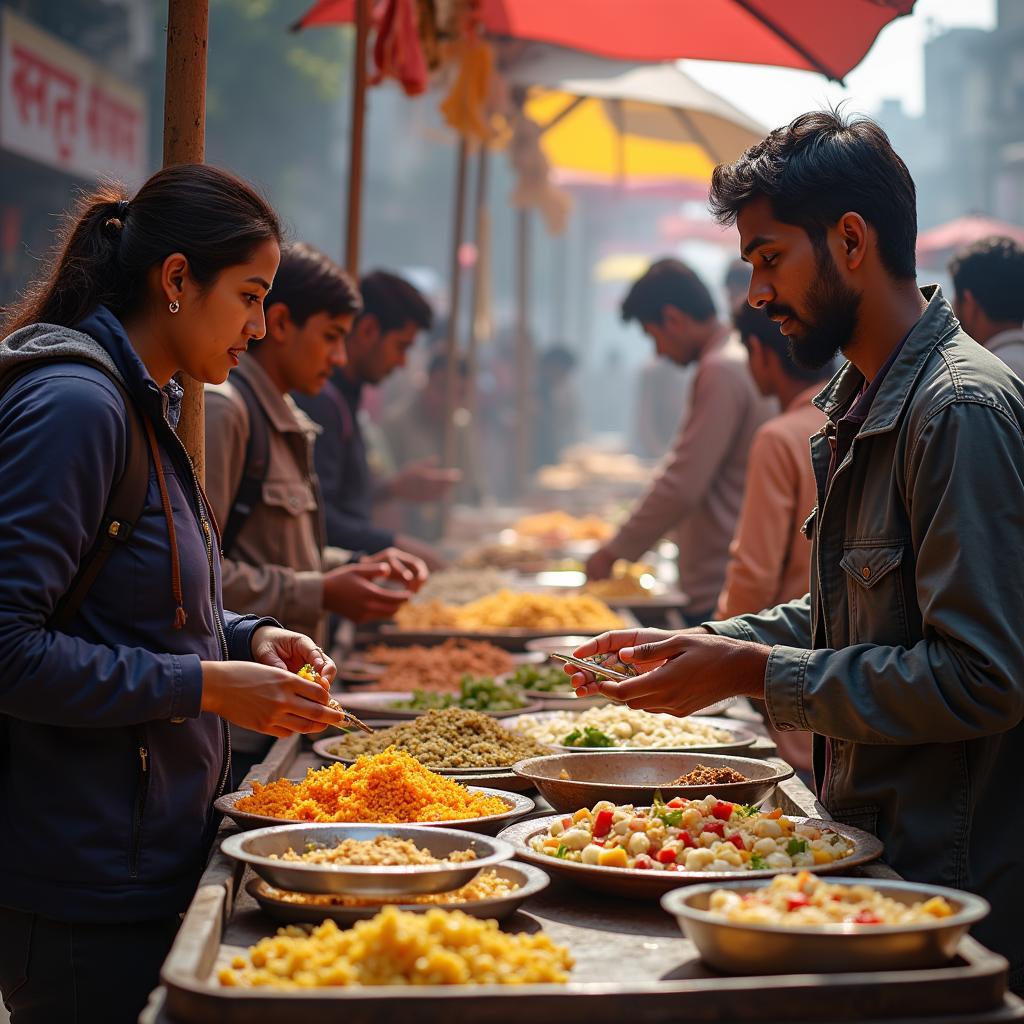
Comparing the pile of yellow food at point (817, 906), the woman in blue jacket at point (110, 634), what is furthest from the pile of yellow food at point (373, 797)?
the pile of yellow food at point (817, 906)

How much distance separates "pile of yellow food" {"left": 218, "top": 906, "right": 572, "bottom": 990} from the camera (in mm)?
1793

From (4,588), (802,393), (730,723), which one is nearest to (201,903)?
(4,588)

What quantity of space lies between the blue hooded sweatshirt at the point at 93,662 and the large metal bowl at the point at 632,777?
732mm

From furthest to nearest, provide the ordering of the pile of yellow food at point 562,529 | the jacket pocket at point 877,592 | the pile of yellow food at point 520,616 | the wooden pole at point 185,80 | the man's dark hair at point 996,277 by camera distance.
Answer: the pile of yellow food at point 562,529
the pile of yellow food at point 520,616
the man's dark hair at point 996,277
the wooden pole at point 185,80
the jacket pocket at point 877,592

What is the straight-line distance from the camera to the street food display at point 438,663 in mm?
4613

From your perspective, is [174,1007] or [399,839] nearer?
[174,1007]

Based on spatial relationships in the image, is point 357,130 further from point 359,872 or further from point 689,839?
point 359,872

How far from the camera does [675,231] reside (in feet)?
76.0

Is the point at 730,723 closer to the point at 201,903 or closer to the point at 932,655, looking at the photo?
the point at 932,655

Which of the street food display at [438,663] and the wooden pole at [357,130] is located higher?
the wooden pole at [357,130]

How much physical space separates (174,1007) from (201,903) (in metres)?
0.36

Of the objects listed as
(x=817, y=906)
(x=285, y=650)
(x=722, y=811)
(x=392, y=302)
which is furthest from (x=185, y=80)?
(x=392, y=302)

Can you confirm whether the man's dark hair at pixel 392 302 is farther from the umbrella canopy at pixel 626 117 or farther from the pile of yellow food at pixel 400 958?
the pile of yellow food at pixel 400 958

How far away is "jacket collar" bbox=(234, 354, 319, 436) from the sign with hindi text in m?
4.65
